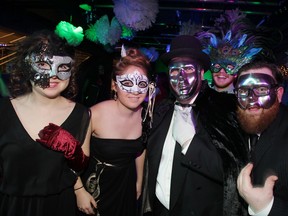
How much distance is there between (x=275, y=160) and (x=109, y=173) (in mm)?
1349

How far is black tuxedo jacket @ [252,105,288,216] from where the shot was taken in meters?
1.52

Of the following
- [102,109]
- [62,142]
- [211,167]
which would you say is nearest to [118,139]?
[102,109]

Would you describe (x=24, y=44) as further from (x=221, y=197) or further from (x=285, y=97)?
(x=285, y=97)

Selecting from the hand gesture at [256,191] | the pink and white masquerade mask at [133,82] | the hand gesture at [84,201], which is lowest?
the hand gesture at [84,201]

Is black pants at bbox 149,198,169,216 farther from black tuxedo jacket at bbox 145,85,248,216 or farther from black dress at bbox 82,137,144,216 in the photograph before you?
black dress at bbox 82,137,144,216

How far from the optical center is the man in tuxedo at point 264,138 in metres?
1.49

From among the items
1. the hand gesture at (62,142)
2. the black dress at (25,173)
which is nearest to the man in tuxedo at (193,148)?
the hand gesture at (62,142)

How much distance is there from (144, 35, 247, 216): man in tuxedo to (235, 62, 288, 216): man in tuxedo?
0.48ft

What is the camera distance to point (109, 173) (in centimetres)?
238

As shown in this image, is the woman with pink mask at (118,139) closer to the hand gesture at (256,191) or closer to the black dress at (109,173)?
the black dress at (109,173)

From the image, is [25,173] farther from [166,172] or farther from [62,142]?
[166,172]

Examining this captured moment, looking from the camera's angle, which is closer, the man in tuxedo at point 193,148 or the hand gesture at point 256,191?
the hand gesture at point 256,191

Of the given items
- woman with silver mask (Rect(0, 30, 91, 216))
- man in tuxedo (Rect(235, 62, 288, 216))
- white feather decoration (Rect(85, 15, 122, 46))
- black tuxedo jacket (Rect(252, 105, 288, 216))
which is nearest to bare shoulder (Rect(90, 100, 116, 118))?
woman with silver mask (Rect(0, 30, 91, 216))

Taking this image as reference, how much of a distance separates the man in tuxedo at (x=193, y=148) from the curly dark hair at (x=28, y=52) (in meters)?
0.79
